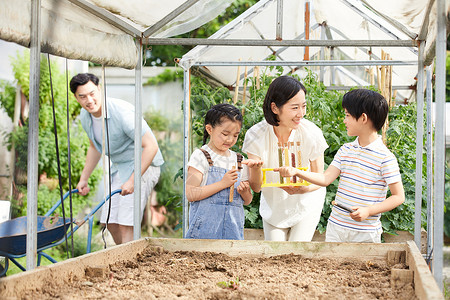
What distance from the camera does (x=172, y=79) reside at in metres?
9.59

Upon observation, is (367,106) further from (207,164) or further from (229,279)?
(229,279)

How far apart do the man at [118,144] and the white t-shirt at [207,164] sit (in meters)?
1.05

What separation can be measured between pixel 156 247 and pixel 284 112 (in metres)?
0.92

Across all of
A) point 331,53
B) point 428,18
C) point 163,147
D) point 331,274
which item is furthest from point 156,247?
point 163,147

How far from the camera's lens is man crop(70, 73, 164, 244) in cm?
396

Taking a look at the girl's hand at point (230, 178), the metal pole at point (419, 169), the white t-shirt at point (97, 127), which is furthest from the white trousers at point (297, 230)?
the white t-shirt at point (97, 127)

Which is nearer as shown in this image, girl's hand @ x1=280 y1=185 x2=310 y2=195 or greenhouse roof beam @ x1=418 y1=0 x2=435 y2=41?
greenhouse roof beam @ x1=418 y1=0 x2=435 y2=41

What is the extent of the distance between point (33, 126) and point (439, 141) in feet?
5.06

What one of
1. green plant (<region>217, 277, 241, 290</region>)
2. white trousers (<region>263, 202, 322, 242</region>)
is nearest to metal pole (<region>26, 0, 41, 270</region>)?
green plant (<region>217, 277, 241, 290</region>)

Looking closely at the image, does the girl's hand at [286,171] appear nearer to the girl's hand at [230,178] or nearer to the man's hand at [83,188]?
the girl's hand at [230,178]

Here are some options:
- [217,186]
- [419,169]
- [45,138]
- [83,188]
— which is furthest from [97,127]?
[45,138]

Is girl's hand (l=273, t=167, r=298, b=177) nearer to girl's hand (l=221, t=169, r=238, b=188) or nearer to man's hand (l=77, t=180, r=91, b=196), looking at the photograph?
girl's hand (l=221, t=169, r=238, b=188)

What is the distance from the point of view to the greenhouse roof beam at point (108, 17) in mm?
2543

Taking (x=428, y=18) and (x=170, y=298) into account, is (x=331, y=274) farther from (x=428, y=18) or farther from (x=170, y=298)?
(x=428, y=18)
